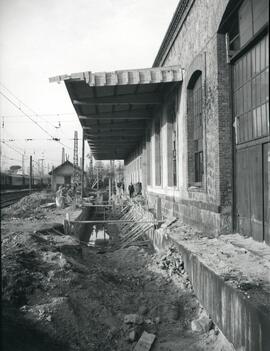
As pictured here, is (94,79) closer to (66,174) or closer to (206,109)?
(206,109)

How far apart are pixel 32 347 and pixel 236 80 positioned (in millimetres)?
6274

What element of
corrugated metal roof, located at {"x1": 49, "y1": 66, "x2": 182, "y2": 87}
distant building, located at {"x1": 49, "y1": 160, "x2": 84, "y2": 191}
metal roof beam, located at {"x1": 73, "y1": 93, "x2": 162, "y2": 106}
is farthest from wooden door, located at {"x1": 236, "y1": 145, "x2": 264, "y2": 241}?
distant building, located at {"x1": 49, "y1": 160, "x2": 84, "y2": 191}

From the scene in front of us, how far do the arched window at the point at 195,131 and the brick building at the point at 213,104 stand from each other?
0.09 feet

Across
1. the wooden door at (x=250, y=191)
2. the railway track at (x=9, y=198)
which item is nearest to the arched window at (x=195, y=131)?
the wooden door at (x=250, y=191)

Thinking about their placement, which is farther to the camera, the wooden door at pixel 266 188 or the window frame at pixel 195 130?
the window frame at pixel 195 130

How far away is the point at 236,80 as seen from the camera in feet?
23.6

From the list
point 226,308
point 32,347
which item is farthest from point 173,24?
point 32,347

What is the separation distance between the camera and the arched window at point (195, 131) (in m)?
9.27

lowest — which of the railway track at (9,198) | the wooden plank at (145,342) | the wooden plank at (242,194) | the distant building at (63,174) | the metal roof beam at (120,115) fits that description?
the wooden plank at (145,342)

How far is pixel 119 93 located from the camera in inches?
492

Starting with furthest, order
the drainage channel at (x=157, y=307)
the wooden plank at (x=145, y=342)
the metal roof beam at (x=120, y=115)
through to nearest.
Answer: the metal roof beam at (x=120, y=115) < the drainage channel at (x=157, y=307) < the wooden plank at (x=145, y=342)

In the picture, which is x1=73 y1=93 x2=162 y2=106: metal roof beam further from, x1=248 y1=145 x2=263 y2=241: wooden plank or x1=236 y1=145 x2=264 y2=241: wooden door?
x1=248 y1=145 x2=263 y2=241: wooden plank

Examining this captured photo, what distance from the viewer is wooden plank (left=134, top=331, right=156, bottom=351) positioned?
4.79 meters

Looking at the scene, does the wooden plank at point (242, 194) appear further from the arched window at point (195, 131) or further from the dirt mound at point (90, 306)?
the arched window at point (195, 131)
